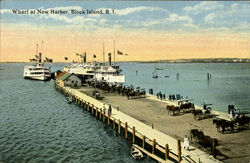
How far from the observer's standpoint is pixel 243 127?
2208 cm

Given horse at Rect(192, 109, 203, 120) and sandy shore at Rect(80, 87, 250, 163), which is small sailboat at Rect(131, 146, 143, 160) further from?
horse at Rect(192, 109, 203, 120)

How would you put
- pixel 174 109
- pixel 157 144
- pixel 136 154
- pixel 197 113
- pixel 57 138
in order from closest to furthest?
pixel 157 144 → pixel 136 154 → pixel 197 113 → pixel 57 138 → pixel 174 109

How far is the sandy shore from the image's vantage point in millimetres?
15994

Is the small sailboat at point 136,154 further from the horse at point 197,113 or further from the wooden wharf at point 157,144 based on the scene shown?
the horse at point 197,113

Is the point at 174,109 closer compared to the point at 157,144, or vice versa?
the point at 157,144

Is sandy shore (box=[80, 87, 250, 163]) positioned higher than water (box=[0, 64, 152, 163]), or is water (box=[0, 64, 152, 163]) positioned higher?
sandy shore (box=[80, 87, 250, 163])

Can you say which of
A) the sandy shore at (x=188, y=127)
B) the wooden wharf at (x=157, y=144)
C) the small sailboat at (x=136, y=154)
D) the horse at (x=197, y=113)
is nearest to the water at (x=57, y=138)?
the small sailboat at (x=136, y=154)

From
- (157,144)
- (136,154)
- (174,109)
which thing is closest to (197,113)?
(174,109)

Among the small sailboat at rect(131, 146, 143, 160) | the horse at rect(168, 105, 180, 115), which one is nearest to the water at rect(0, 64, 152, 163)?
the small sailboat at rect(131, 146, 143, 160)

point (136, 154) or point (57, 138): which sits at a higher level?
point (136, 154)

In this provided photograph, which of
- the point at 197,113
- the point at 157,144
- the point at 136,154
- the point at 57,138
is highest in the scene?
the point at 197,113

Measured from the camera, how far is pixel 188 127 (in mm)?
22438

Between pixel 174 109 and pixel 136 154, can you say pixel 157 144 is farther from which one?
pixel 174 109

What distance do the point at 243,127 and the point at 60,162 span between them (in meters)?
17.6
